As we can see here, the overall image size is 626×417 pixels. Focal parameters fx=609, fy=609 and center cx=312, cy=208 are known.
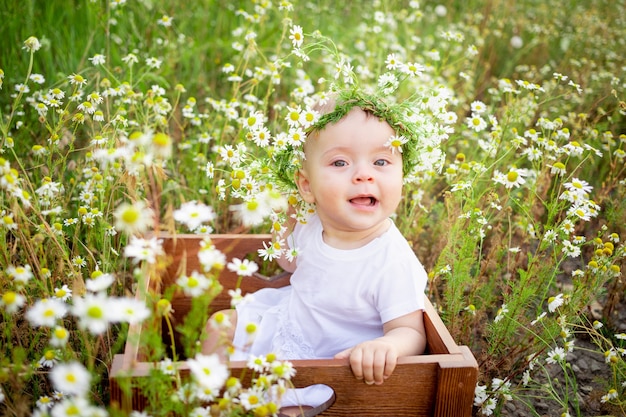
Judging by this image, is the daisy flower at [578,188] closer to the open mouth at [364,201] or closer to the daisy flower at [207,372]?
the open mouth at [364,201]

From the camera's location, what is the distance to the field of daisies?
54.7 inches

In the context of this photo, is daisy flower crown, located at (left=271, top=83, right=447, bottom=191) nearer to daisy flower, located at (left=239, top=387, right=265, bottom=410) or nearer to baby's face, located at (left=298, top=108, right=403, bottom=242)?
baby's face, located at (left=298, top=108, right=403, bottom=242)

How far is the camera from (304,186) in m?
2.11

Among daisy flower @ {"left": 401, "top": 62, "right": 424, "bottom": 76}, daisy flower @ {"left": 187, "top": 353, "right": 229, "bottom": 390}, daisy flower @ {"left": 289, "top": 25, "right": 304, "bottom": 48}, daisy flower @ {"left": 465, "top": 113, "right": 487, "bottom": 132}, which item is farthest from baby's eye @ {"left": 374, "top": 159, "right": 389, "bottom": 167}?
daisy flower @ {"left": 187, "top": 353, "right": 229, "bottom": 390}

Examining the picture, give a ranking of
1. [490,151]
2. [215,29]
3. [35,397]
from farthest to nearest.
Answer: [215,29] < [490,151] < [35,397]

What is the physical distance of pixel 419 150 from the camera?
219 cm

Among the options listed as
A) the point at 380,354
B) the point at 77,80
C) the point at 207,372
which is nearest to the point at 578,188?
the point at 380,354

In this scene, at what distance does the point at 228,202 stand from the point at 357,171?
44.2 inches

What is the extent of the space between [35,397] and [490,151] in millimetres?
1908

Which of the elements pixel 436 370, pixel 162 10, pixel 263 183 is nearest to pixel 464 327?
pixel 436 370

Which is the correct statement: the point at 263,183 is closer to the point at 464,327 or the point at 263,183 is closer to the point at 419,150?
the point at 419,150

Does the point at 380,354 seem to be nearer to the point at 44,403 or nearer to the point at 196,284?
the point at 196,284

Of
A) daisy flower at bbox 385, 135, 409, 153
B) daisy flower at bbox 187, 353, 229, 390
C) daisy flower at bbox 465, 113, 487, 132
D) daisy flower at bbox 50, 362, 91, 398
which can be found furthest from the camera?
daisy flower at bbox 465, 113, 487, 132

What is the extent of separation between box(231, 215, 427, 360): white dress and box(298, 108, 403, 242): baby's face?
144mm
